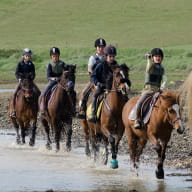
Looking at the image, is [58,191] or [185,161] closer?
[58,191]

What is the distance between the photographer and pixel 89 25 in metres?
91.7

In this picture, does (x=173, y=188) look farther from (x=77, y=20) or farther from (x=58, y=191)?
(x=77, y=20)

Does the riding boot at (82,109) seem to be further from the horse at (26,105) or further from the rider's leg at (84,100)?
the horse at (26,105)

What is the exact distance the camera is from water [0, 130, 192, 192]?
13.6 meters

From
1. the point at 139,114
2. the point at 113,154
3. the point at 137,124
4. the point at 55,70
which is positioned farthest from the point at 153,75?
the point at 55,70

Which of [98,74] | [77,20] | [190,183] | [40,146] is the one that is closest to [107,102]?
[98,74]

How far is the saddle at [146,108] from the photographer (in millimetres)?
14219

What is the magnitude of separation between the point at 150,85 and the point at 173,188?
88.4 inches

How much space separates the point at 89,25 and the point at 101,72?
7553 centimetres

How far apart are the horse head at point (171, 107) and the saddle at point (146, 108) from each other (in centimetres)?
35

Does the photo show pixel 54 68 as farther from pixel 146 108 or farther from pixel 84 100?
pixel 146 108

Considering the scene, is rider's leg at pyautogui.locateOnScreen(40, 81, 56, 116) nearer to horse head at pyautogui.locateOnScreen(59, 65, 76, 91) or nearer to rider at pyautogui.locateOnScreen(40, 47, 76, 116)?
rider at pyautogui.locateOnScreen(40, 47, 76, 116)

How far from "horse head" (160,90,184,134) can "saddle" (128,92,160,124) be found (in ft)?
1.16

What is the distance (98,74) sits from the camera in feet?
54.3
